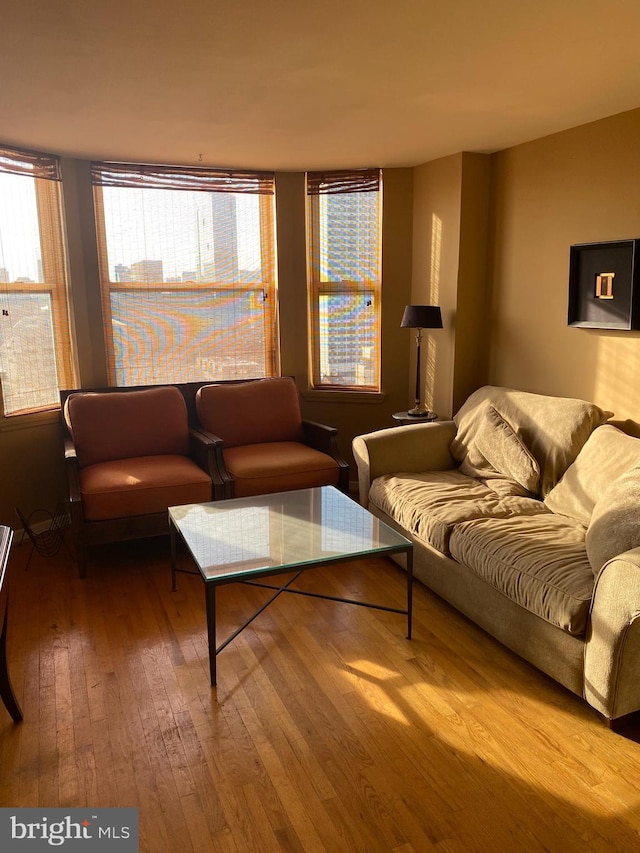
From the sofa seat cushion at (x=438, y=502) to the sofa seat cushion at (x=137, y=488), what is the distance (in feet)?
3.29

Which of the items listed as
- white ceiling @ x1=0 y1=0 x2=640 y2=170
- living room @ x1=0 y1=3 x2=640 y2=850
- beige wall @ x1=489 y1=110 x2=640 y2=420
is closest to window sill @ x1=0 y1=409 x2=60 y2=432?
living room @ x1=0 y1=3 x2=640 y2=850

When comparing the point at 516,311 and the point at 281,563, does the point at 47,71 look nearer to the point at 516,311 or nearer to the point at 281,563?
the point at 281,563

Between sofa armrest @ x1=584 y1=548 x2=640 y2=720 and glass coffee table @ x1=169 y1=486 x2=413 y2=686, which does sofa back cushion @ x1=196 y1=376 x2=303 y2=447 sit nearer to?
glass coffee table @ x1=169 y1=486 x2=413 y2=686

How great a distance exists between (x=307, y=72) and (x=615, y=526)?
2040 mm

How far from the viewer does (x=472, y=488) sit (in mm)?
3488

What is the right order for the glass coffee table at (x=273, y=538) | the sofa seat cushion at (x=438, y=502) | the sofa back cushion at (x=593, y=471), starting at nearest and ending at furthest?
the glass coffee table at (x=273, y=538)
the sofa back cushion at (x=593, y=471)
the sofa seat cushion at (x=438, y=502)

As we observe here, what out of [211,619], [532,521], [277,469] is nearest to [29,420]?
[277,469]

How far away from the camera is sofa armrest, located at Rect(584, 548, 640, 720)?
82.7 inches

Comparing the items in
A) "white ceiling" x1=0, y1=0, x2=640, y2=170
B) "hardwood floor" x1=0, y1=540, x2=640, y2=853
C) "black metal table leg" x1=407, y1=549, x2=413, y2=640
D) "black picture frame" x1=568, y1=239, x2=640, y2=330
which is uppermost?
"white ceiling" x1=0, y1=0, x2=640, y2=170

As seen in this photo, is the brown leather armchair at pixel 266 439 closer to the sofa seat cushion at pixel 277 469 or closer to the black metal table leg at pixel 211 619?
the sofa seat cushion at pixel 277 469

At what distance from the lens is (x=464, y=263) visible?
4203 mm

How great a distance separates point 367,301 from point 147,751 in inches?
132

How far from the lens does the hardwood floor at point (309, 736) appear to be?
187 cm

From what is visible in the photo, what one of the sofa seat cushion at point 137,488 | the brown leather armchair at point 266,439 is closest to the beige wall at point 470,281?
the brown leather armchair at point 266,439
